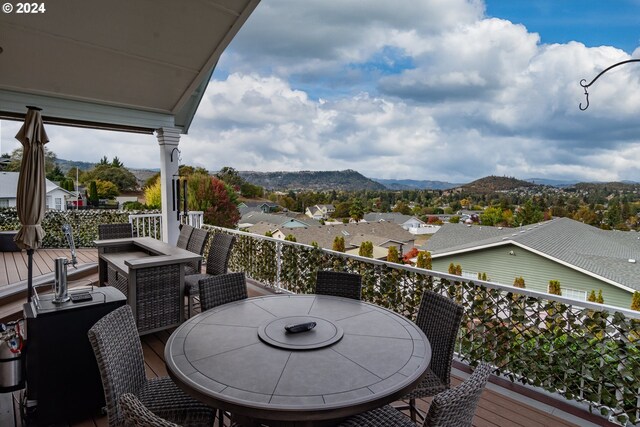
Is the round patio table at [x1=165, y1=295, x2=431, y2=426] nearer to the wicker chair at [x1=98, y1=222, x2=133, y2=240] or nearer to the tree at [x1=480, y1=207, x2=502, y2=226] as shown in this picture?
the wicker chair at [x1=98, y1=222, x2=133, y2=240]

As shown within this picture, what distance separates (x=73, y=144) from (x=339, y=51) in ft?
31.1

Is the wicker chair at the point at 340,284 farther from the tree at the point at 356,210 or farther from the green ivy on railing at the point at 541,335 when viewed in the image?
the tree at the point at 356,210

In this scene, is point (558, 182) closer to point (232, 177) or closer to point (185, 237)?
point (185, 237)

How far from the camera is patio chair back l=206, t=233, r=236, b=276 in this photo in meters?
4.63

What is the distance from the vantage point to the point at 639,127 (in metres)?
7.98

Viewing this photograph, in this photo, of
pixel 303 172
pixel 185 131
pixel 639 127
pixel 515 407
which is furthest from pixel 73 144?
pixel 639 127

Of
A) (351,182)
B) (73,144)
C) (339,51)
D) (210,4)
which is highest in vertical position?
(339,51)

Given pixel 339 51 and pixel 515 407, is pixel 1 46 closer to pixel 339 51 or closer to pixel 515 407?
pixel 515 407

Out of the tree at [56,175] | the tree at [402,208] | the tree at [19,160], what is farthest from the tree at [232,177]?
the tree at [402,208]

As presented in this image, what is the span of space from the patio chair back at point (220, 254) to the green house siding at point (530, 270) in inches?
251

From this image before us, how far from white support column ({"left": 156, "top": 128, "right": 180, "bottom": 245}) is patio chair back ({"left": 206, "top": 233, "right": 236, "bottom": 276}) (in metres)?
1.90

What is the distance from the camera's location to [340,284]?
325cm

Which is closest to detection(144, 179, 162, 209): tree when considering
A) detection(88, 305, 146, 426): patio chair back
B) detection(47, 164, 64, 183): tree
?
detection(47, 164, 64, 183): tree

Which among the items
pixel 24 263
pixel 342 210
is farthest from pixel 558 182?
pixel 24 263
